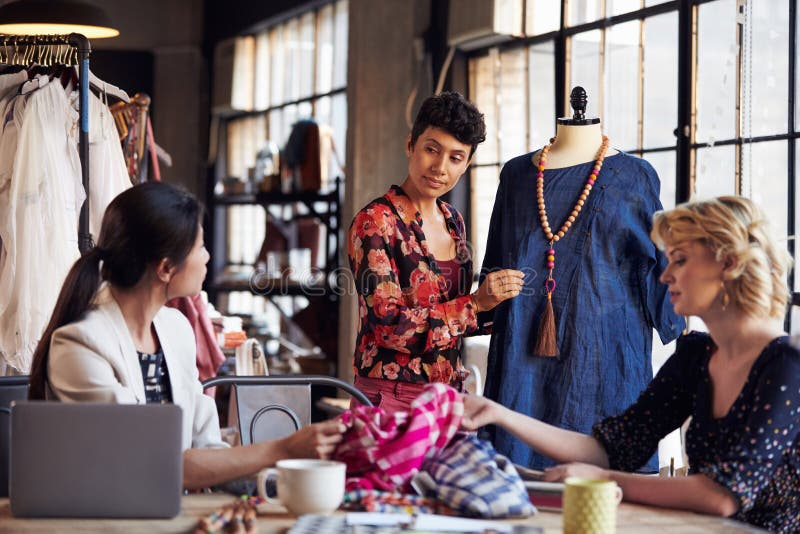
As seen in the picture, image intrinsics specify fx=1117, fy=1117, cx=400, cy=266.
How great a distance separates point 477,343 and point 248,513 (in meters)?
3.84

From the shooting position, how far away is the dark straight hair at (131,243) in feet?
5.95

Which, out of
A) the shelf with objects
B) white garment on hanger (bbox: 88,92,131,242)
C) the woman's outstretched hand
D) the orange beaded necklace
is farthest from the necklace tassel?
the shelf with objects

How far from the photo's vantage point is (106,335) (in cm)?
178

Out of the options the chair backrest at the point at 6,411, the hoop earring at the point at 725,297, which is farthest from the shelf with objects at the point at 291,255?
the hoop earring at the point at 725,297

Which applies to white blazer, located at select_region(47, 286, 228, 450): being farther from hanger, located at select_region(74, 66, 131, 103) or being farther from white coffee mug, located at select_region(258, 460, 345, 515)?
hanger, located at select_region(74, 66, 131, 103)

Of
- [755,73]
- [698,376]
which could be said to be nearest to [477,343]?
[755,73]

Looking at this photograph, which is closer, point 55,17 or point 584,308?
point 584,308

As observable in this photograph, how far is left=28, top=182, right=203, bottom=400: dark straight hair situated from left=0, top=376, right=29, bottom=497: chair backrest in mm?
267

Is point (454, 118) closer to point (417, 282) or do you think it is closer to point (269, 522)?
point (417, 282)

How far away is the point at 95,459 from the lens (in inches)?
57.9

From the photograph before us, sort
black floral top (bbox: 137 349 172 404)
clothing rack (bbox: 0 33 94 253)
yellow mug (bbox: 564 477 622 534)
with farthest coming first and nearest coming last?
clothing rack (bbox: 0 33 94 253) < black floral top (bbox: 137 349 172 404) < yellow mug (bbox: 564 477 622 534)

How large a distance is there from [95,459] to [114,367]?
311mm

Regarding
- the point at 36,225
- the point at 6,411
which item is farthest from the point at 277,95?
the point at 6,411

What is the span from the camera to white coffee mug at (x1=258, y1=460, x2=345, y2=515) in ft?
4.95
